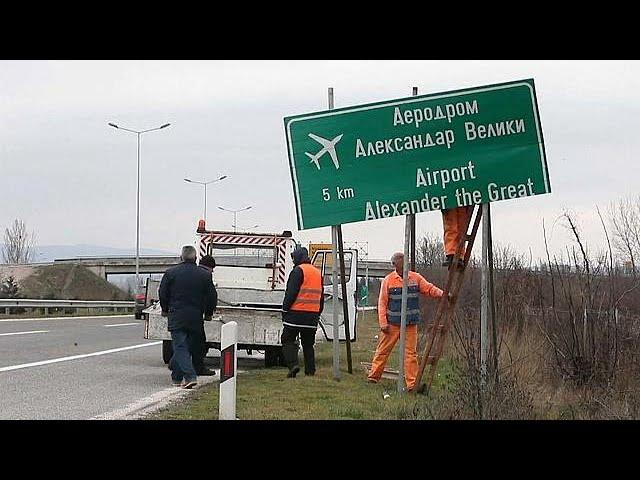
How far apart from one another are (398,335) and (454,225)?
6.57 feet

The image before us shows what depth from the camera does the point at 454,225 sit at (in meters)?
11.4

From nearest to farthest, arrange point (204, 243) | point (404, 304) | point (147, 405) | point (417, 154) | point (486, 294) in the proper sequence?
point (486, 294) < point (147, 405) < point (417, 154) < point (404, 304) < point (204, 243)

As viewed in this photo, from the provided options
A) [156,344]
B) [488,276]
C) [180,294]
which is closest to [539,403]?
[488,276]

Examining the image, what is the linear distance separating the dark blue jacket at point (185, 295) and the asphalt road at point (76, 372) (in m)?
0.89

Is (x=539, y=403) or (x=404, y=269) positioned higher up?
(x=404, y=269)

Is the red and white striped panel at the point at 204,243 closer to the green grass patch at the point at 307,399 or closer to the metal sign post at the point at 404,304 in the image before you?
the green grass patch at the point at 307,399

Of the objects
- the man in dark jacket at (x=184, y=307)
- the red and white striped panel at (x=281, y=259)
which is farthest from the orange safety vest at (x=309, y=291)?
the red and white striped panel at (x=281, y=259)

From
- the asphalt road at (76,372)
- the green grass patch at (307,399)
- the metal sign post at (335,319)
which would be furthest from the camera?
the metal sign post at (335,319)

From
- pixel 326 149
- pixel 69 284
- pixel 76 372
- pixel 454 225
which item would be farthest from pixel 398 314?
pixel 69 284

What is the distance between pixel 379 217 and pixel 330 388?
236cm

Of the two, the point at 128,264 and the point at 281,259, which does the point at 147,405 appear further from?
the point at 128,264

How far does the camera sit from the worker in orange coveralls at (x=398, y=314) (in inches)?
481
